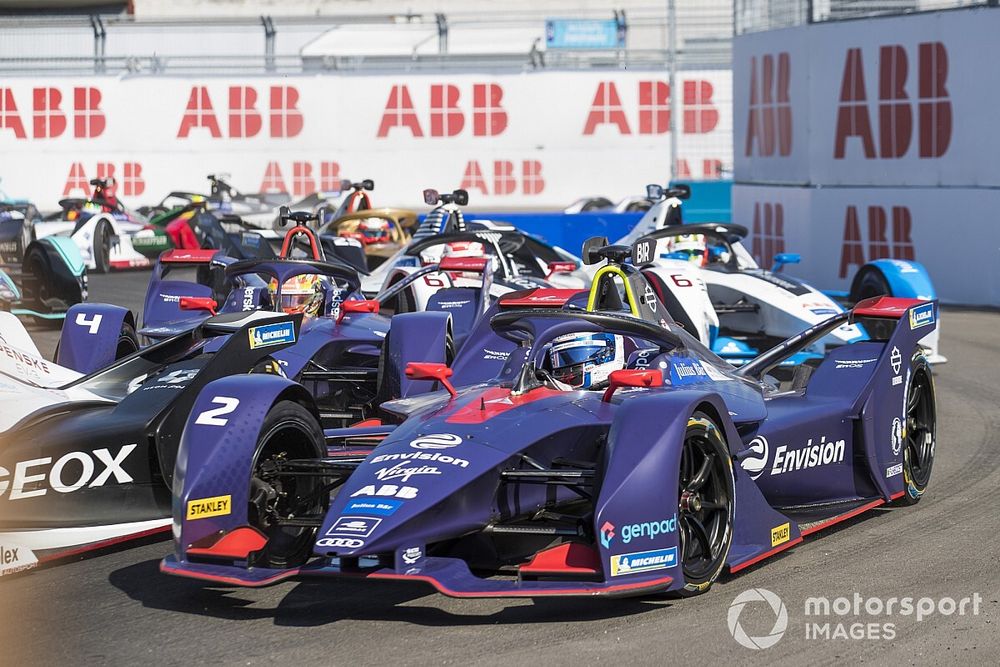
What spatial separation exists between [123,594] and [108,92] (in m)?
28.7

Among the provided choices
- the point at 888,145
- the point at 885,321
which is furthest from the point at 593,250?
the point at 888,145

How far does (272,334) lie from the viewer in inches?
296

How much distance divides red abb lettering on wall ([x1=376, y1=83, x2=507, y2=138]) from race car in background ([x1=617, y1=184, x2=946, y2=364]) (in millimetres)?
19859

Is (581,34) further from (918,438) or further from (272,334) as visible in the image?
(272,334)

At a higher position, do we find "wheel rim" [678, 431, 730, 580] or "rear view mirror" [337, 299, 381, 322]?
"rear view mirror" [337, 299, 381, 322]

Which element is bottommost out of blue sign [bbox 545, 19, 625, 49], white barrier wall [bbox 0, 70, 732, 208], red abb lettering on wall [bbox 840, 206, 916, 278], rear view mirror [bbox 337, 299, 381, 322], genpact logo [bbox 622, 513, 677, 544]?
genpact logo [bbox 622, 513, 677, 544]

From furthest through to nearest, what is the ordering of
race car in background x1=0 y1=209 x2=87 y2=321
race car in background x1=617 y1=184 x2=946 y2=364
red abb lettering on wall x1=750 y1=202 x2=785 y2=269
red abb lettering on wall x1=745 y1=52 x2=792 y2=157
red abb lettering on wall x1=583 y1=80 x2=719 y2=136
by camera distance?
red abb lettering on wall x1=583 y1=80 x2=719 y2=136 → red abb lettering on wall x1=750 y1=202 x2=785 y2=269 → red abb lettering on wall x1=745 y1=52 x2=792 y2=157 → race car in background x1=0 y1=209 x2=87 y2=321 → race car in background x1=617 y1=184 x2=946 y2=364

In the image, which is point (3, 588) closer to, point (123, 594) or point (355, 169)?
point (123, 594)

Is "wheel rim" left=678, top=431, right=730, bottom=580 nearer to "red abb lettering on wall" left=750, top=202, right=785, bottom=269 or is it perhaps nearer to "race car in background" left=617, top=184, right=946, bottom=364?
"race car in background" left=617, top=184, right=946, bottom=364

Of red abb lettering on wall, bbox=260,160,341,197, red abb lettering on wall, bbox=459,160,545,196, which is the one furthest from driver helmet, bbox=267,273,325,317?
red abb lettering on wall, bbox=459,160,545,196

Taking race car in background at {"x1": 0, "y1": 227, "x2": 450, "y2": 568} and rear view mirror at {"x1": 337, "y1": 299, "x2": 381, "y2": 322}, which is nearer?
race car in background at {"x1": 0, "y1": 227, "x2": 450, "y2": 568}

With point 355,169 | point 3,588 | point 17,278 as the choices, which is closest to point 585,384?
point 3,588

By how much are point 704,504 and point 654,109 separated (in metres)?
27.8

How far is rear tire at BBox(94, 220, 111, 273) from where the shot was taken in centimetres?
2186
